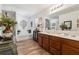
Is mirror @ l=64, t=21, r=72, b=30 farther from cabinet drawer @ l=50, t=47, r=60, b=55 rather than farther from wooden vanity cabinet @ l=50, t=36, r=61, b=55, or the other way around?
cabinet drawer @ l=50, t=47, r=60, b=55

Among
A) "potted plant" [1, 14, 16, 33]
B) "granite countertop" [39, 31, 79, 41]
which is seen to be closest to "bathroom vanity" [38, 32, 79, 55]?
"granite countertop" [39, 31, 79, 41]

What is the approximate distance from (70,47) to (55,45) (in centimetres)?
38

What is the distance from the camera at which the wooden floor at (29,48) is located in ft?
6.98

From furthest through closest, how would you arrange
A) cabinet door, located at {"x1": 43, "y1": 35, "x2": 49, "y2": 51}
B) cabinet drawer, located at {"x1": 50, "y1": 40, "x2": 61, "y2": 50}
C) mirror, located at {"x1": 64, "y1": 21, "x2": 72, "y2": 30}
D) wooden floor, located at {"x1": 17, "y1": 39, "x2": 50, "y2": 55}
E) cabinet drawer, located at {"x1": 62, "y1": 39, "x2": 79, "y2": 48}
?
cabinet door, located at {"x1": 43, "y1": 35, "x2": 49, "y2": 51}
cabinet drawer, located at {"x1": 50, "y1": 40, "x2": 61, "y2": 50}
wooden floor, located at {"x1": 17, "y1": 39, "x2": 50, "y2": 55}
mirror, located at {"x1": 64, "y1": 21, "x2": 72, "y2": 30}
cabinet drawer, located at {"x1": 62, "y1": 39, "x2": 79, "y2": 48}

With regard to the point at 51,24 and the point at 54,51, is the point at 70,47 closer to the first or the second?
the point at 54,51

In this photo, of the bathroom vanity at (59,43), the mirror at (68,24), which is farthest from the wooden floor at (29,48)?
the mirror at (68,24)

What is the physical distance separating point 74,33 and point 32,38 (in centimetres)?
94

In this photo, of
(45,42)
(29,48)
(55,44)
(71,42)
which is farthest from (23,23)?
(71,42)

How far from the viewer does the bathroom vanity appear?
1967 millimetres

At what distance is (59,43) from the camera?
87.8 inches
